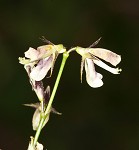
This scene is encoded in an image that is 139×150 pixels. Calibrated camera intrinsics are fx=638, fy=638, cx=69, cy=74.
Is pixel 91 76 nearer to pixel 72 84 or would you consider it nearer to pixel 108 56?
pixel 108 56

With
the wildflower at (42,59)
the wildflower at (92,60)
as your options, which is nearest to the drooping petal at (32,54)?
the wildflower at (42,59)

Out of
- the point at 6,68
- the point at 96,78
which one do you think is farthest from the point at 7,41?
the point at 96,78

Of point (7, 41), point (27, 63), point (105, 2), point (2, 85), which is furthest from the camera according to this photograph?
point (105, 2)

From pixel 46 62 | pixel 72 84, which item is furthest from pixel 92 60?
pixel 72 84

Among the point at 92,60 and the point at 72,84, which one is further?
the point at 72,84

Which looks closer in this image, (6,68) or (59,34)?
(6,68)

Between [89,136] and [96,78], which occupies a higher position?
[96,78]

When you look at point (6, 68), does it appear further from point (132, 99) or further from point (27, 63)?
point (27, 63)

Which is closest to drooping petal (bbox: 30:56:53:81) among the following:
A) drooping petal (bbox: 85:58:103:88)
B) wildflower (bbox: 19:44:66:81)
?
wildflower (bbox: 19:44:66:81)
